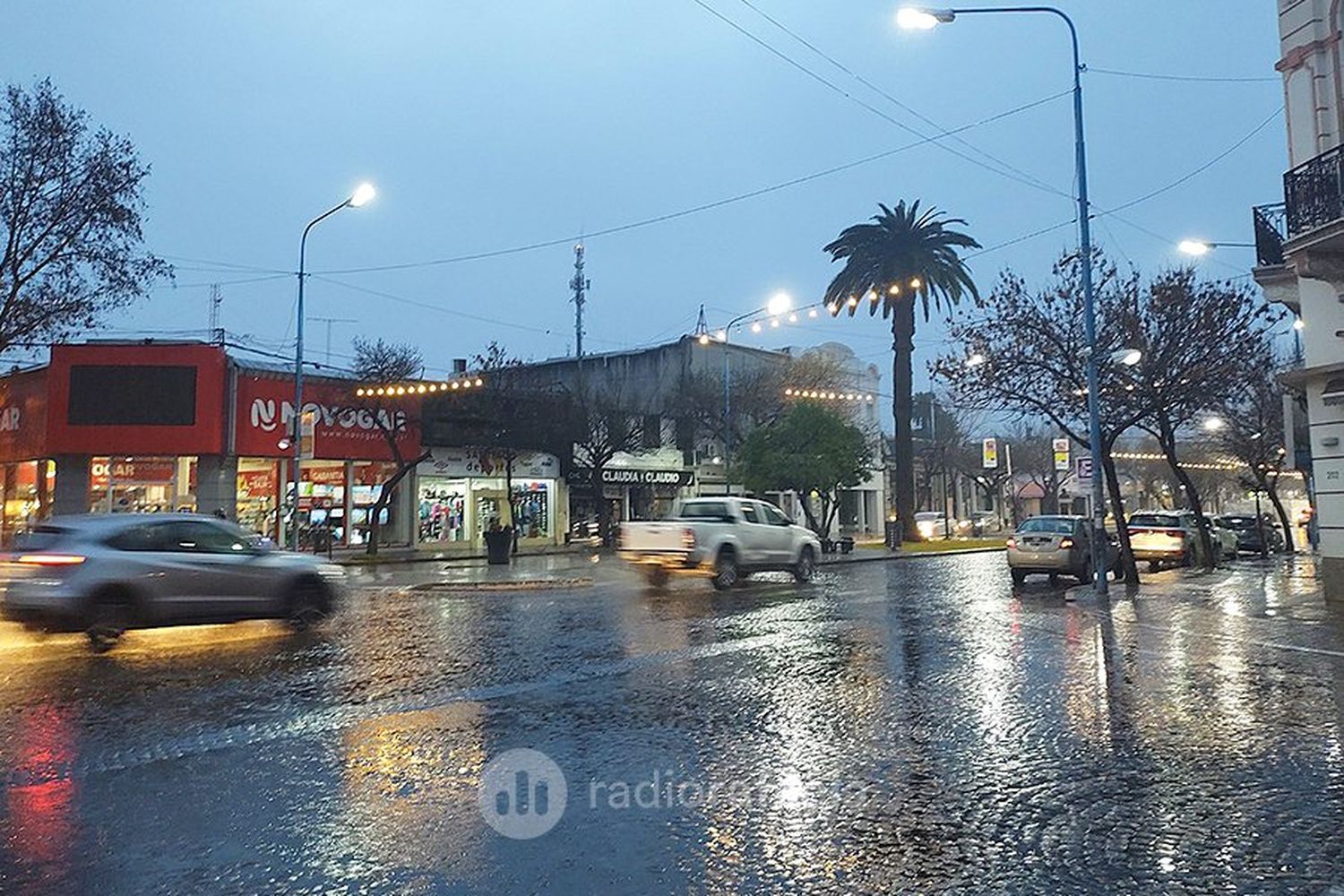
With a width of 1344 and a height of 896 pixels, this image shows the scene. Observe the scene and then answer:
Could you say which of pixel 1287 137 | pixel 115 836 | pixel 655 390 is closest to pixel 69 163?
pixel 115 836

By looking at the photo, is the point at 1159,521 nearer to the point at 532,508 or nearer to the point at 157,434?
the point at 532,508

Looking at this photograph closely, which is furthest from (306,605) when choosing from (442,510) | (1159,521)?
(442,510)

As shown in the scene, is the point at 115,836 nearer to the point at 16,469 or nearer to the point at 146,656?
the point at 146,656

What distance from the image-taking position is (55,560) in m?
11.6

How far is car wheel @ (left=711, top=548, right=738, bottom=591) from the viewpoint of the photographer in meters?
20.7

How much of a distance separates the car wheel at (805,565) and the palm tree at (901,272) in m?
19.7

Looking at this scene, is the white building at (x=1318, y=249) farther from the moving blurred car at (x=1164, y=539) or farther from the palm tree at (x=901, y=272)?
the palm tree at (x=901, y=272)

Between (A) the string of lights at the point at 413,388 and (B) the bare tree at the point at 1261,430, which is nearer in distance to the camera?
(B) the bare tree at the point at 1261,430

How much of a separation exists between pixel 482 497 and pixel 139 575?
3122cm

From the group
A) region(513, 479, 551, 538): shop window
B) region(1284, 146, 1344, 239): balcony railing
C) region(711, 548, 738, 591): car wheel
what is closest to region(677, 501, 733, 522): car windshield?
region(711, 548, 738, 591): car wheel

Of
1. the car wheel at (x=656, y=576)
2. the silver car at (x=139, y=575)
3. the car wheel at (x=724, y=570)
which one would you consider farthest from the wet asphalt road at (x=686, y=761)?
the car wheel at (x=656, y=576)

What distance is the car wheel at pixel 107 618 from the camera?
11.7 m

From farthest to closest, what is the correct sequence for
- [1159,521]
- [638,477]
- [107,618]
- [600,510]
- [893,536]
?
[638,477]
[600,510]
[893,536]
[1159,521]
[107,618]

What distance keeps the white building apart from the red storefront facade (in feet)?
93.2
